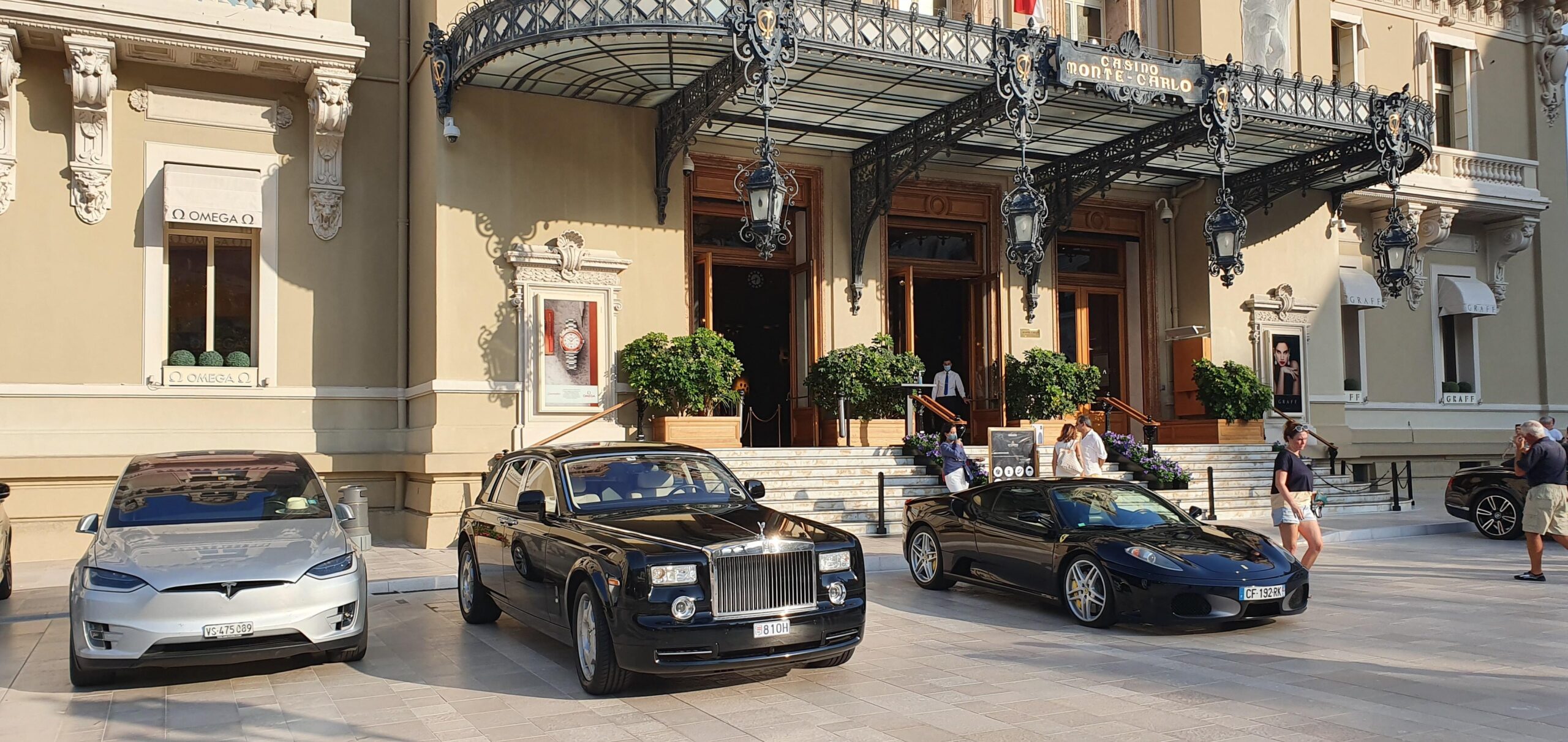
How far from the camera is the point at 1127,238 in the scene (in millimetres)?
24234

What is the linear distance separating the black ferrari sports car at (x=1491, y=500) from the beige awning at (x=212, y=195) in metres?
18.1

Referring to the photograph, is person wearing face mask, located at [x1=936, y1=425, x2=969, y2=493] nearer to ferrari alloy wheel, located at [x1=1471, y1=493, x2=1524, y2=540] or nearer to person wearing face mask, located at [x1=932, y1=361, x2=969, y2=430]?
person wearing face mask, located at [x1=932, y1=361, x2=969, y2=430]

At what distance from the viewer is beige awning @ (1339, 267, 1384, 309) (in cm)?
2461

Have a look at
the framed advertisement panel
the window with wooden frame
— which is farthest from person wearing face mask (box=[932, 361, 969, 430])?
the window with wooden frame

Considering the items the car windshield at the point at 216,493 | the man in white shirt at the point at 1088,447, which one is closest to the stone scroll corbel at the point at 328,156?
the car windshield at the point at 216,493

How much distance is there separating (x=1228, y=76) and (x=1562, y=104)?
1489 centimetres

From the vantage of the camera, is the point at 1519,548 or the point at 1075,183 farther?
the point at 1075,183

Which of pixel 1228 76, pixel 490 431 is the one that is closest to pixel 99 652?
pixel 490 431

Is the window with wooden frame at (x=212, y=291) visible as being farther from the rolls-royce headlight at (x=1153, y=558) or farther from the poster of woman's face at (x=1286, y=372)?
the poster of woman's face at (x=1286, y=372)

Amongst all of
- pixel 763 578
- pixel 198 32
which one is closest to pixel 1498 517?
pixel 763 578

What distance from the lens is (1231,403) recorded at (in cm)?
2164

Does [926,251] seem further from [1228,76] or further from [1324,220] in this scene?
[1324,220]

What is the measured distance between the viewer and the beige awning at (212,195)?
54.0 feet

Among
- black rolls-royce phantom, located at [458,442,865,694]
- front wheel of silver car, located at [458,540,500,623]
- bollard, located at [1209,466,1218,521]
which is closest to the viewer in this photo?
black rolls-royce phantom, located at [458,442,865,694]
